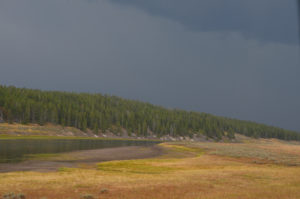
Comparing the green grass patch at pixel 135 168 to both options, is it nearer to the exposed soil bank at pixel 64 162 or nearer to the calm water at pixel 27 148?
the exposed soil bank at pixel 64 162

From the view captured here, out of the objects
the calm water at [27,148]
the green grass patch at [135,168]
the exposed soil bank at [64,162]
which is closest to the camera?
the exposed soil bank at [64,162]

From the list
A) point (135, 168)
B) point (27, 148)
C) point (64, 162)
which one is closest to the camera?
point (135, 168)

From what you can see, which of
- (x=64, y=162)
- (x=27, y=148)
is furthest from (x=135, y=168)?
(x=27, y=148)

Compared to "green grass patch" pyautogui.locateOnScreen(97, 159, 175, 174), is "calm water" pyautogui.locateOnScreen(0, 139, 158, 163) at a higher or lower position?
lower

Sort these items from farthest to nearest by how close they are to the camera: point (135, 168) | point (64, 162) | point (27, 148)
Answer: point (27, 148) → point (64, 162) → point (135, 168)

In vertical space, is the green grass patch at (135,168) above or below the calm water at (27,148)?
above

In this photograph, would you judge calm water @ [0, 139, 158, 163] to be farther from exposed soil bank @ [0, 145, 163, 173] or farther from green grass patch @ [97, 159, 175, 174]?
green grass patch @ [97, 159, 175, 174]

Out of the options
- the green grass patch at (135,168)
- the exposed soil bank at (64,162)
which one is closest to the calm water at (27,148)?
the exposed soil bank at (64,162)

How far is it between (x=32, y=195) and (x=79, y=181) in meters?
6.78

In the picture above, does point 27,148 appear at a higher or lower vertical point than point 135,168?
lower

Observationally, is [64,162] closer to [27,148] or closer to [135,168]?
[135,168]

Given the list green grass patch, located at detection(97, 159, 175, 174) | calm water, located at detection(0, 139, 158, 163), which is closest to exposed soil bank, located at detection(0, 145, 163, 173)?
green grass patch, located at detection(97, 159, 175, 174)

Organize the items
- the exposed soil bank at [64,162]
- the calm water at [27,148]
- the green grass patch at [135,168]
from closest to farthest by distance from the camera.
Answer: the exposed soil bank at [64,162]
the green grass patch at [135,168]
the calm water at [27,148]

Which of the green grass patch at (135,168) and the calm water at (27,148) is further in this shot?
the calm water at (27,148)
